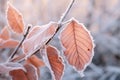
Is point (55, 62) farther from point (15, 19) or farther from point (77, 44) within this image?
point (15, 19)

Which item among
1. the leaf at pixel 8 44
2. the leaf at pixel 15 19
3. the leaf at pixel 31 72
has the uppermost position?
the leaf at pixel 15 19

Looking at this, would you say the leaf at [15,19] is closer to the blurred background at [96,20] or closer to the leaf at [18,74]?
the leaf at [18,74]

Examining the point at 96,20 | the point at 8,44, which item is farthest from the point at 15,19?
the point at 96,20

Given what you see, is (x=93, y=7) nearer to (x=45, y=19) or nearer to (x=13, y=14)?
(x=45, y=19)

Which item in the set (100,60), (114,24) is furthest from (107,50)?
(114,24)

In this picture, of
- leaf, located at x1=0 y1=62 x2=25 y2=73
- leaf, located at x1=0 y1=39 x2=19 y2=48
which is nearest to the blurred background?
leaf, located at x1=0 y1=39 x2=19 y2=48

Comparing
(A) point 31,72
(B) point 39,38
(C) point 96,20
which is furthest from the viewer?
(C) point 96,20

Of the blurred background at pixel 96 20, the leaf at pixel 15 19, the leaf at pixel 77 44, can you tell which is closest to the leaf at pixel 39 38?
the leaf at pixel 77 44
